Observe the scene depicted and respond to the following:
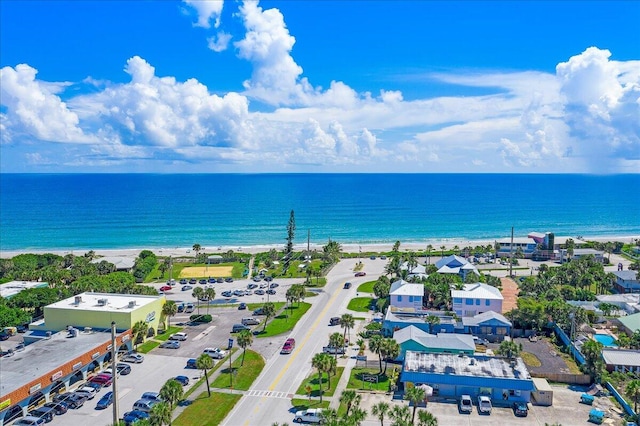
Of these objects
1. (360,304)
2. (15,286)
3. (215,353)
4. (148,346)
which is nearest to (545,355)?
(360,304)

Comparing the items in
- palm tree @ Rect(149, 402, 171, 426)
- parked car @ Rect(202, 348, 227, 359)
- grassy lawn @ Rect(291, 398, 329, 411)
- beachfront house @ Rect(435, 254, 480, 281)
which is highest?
beachfront house @ Rect(435, 254, 480, 281)

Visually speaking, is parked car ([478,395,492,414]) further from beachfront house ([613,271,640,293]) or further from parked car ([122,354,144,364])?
beachfront house ([613,271,640,293])

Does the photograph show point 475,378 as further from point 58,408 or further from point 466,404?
point 58,408

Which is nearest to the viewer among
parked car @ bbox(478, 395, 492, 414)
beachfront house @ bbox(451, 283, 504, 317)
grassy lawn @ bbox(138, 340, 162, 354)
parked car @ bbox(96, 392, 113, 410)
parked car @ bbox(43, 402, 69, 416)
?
parked car @ bbox(43, 402, 69, 416)

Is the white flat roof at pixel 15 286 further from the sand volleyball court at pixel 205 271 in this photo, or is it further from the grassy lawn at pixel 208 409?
the grassy lawn at pixel 208 409

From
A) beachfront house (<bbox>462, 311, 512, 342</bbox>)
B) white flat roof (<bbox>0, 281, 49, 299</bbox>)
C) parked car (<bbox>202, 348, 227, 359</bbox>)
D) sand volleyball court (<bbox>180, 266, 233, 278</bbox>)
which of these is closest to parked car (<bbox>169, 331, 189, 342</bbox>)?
parked car (<bbox>202, 348, 227, 359</bbox>)

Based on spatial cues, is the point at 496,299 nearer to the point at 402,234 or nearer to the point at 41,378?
the point at 41,378

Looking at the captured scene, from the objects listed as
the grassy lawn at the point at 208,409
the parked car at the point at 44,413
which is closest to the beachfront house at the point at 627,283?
the grassy lawn at the point at 208,409
